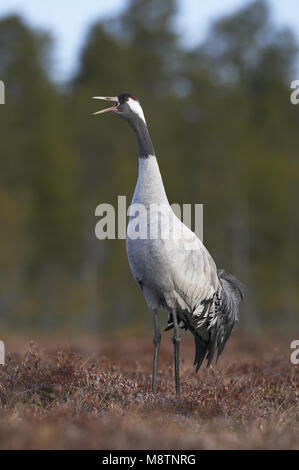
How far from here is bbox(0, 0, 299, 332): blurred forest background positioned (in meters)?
24.7

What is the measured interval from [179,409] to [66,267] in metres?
21.4

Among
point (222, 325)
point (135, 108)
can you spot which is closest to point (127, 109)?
point (135, 108)

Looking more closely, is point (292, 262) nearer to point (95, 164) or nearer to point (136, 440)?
point (95, 164)

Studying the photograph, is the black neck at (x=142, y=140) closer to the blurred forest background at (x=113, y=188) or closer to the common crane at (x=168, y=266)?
the common crane at (x=168, y=266)

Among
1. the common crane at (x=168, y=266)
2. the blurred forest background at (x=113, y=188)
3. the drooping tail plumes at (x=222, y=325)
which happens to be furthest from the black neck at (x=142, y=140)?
the blurred forest background at (x=113, y=188)

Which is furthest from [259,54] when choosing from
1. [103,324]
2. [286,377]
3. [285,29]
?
[286,377]

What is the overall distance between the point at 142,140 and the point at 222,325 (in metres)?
1.94

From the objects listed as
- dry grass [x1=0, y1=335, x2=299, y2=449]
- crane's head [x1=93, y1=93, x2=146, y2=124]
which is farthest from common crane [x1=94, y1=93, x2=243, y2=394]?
dry grass [x1=0, y1=335, x2=299, y2=449]

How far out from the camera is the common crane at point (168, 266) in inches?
224

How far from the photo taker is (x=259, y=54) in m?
35.1

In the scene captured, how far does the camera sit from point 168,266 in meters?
→ 5.69

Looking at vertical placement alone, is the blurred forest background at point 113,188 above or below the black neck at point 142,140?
above

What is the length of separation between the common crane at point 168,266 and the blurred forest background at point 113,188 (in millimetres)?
16763

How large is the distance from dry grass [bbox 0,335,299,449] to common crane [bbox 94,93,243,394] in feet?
1.43
